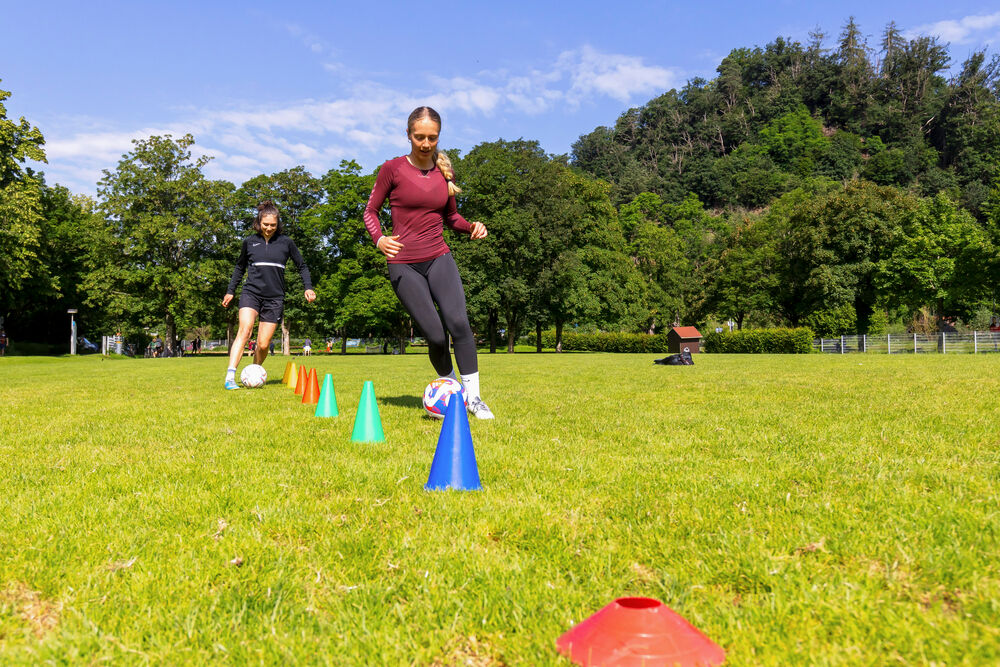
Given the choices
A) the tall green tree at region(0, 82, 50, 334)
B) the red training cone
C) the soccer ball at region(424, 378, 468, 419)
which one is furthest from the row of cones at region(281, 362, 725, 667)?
the tall green tree at region(0, 82, 50, 334)

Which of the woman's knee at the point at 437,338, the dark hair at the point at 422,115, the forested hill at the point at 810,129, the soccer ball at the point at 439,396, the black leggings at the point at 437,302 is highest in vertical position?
the forested hill at the point at 810,129

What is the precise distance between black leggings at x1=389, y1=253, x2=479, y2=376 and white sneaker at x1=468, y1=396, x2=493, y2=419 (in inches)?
13.2

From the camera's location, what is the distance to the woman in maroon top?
6.58m

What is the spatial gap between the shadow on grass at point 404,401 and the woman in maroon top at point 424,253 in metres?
1.42

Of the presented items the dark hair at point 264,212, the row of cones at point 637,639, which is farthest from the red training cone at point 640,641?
the dark hair at point 264,212

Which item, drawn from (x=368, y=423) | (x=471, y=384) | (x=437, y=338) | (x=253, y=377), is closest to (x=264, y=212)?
(x=253, y=377)

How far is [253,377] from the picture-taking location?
10.3 metres

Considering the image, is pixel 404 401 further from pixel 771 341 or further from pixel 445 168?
pixel 771 341

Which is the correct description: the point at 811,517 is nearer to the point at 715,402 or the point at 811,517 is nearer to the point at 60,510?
the point at 60,510

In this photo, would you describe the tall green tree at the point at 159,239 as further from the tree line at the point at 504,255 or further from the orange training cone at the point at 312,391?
the orange training cone at the point at 312,391

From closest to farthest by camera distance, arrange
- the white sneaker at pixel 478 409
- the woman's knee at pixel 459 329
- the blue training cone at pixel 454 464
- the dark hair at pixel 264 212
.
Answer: the blue training cone at pixel 454 464
the white sneaker at pixel 478 409
the woman's knee at pixel 459 329
the dark hair at pixel 264 212

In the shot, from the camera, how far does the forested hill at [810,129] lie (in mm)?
110500

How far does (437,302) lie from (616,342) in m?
47.5

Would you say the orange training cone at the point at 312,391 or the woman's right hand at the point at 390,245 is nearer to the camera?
the woman's right hand at the point at 390,245
